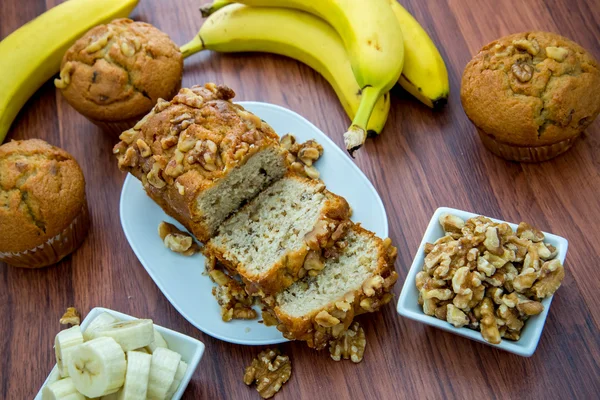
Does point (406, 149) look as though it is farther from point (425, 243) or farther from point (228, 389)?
point (228, 389)

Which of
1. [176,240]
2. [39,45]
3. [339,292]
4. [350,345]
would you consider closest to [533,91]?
[339,292]

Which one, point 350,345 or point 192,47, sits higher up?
point 192,47

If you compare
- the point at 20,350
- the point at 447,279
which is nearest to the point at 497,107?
the point at 447,279

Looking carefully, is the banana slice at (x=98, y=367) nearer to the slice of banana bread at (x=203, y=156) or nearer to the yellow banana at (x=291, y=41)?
the slice of banana bread at (x=203, y=156)

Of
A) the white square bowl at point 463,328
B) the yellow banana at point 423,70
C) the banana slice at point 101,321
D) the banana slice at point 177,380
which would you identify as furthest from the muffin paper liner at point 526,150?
the banana slice at point 101,321

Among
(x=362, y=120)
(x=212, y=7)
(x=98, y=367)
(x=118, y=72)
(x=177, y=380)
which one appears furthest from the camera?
(x=212, y=7)

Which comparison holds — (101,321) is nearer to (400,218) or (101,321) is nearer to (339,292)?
(339,292)
